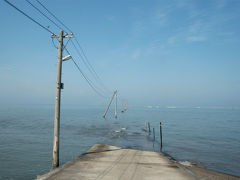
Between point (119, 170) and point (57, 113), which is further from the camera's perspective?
point (57, 113)

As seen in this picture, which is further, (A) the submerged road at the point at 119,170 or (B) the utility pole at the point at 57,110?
(B) the utility pole at the point at 57,110

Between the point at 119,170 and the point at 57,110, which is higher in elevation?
the point at 57,110

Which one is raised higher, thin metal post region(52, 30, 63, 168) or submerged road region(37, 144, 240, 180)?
thin metal post region(52, 30, 63, 168)

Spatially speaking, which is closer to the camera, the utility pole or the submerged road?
the submerged road

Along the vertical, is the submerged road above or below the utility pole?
below

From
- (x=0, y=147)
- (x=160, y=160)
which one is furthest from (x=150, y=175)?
(x=0, y=147)

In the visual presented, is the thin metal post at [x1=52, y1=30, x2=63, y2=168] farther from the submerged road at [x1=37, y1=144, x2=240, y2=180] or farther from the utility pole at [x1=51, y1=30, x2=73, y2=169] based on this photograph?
the submerged road at [x1=37, y1=144, x2=240, y2=180]

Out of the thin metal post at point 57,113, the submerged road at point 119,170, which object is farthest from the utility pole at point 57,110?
the submerged road at point 119,170

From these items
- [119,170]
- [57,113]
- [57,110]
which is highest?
[57,110]

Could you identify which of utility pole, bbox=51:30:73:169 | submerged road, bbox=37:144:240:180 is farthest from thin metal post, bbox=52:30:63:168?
submerged road, bbox=37:144:240:180

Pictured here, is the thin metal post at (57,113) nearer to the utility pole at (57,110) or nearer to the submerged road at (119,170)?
the utility pole at (57,110)

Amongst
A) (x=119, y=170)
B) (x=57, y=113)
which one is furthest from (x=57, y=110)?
(x=119, y=170)

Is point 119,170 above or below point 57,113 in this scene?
below

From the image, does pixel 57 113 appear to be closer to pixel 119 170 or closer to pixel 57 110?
pixel 57 110
